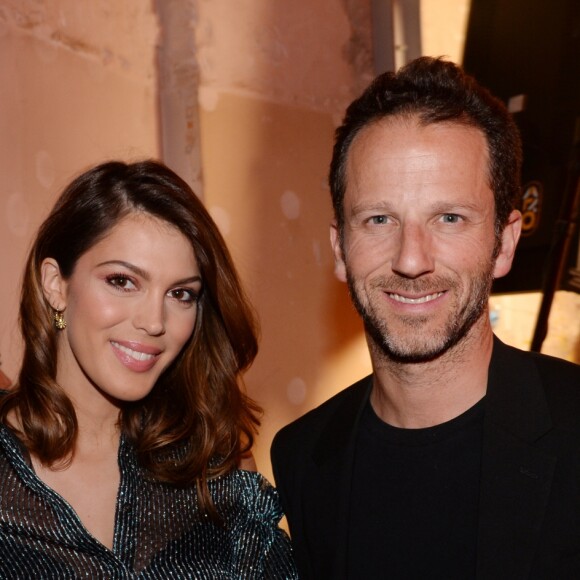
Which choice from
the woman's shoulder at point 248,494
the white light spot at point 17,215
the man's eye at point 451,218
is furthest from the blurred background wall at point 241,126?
the man's eye at point 451,218

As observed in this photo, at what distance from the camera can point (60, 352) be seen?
2.08 meters

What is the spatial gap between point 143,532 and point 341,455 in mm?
512

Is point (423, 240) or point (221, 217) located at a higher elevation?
point (423, 240)

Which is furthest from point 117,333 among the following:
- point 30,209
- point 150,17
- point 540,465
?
point 150,17

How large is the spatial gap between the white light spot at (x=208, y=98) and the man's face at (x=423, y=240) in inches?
41.1

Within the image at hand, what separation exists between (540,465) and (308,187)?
176 cm

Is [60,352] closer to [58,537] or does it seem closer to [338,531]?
[58,537]

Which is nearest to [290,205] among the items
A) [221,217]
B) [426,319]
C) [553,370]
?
[221,217]

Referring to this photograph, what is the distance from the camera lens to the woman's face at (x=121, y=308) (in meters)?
1.98

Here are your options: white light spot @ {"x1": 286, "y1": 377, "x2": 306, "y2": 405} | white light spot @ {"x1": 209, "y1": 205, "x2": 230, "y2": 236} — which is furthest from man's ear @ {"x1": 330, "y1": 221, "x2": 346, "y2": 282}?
white light spot @ {"x1": 286, "y1": 377, "x2": 306, "y2": 405}

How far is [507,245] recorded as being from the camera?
2002 mm

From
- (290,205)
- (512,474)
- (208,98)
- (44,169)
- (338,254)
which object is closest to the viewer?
(512,474)

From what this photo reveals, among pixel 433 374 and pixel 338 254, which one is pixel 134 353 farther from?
pixel 433 374

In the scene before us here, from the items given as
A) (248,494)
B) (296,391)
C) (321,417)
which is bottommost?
(296,391)
